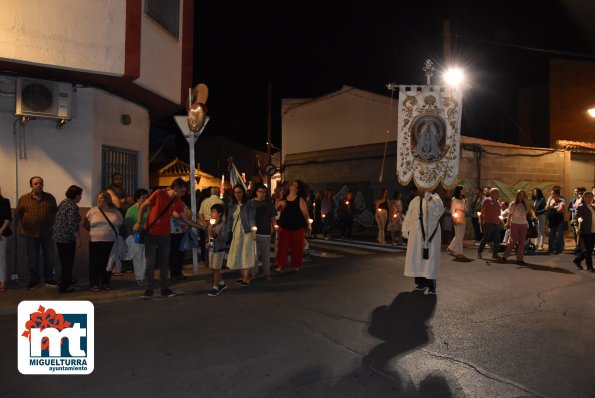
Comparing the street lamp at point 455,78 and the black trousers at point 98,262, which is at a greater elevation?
the street lamp at point 455,78

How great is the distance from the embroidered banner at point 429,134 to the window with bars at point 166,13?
609 cm

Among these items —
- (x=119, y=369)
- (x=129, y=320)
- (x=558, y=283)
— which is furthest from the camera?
(x=558, y=283)

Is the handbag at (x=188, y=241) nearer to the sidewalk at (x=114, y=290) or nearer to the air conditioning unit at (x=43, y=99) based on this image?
the sidewalk at (x=114, y=290)

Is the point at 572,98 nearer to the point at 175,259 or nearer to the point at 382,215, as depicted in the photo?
the point at 382,215

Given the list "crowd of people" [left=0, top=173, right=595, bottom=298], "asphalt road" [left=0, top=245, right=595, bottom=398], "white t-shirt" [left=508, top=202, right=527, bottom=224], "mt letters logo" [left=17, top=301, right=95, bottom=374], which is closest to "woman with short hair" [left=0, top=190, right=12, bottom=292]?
"crowd of people" [left=0, top=173, right=595, bottom=298]

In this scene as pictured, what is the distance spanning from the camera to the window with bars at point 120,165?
34.3 feet

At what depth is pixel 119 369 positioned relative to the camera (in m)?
4.73

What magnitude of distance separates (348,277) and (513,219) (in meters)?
4.52

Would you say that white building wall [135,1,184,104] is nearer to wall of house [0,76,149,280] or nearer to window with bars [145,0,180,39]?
window with bars [145,0,180,39]

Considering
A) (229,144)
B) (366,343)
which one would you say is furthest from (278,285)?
(229,144)

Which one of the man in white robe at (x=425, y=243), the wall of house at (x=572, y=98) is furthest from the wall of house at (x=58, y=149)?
the wall of house at (x=572, y=98)

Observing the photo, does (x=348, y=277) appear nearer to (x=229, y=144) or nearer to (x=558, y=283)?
(x=558, y=283)

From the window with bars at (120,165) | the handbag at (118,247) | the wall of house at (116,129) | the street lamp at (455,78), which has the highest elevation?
the street lamp at (455,78)

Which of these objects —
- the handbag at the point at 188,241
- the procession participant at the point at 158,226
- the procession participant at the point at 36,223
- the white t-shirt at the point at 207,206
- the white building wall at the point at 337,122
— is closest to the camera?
the procession participant at the point at 158,226
